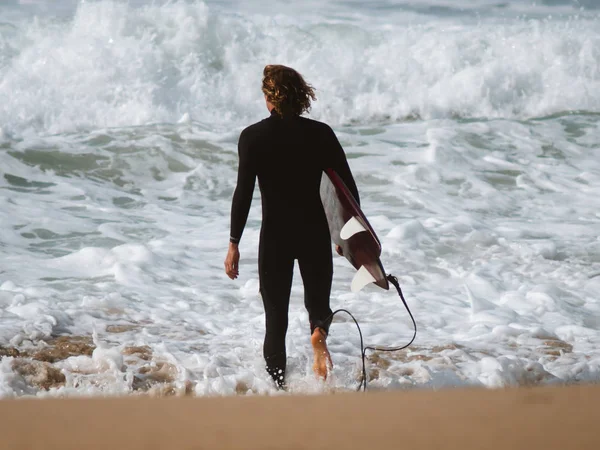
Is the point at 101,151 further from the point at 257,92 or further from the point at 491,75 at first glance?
the point at 491,75

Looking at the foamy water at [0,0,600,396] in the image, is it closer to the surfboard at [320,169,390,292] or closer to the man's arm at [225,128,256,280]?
the surfboard at [320,169,390,292]

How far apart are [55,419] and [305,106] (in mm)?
1944

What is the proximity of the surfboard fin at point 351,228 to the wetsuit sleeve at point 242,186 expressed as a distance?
17.9 inches

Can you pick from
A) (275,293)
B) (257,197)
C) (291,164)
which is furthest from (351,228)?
(257,197)

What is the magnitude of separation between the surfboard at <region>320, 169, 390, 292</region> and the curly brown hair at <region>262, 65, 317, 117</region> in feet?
1.12

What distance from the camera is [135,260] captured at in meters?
7.23

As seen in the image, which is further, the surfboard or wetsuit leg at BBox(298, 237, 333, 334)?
wetsuit leg at BBox(298, 237, 333, 334)

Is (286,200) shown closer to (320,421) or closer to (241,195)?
(241,195)

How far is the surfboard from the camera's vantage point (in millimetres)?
3928

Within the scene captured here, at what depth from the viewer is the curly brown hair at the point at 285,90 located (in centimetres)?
384

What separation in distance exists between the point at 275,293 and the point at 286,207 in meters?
0.43

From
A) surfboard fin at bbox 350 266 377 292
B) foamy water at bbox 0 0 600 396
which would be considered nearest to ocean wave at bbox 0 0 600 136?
foamy water at bbox 0 0 600 396

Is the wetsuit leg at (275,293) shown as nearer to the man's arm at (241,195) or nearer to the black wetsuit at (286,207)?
the black wetsuit at (286,207)

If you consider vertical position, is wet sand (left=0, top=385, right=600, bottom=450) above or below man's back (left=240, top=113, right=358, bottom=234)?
below
